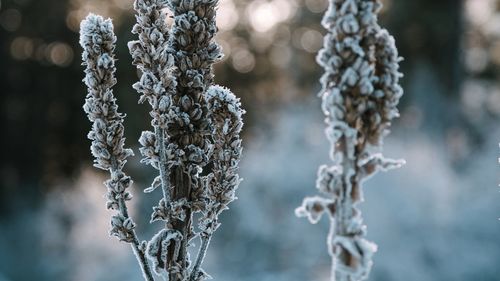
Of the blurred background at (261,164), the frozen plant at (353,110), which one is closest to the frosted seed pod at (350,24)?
the frozen plant at (353,110)

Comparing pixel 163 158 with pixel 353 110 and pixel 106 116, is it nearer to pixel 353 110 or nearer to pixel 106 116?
pixel 106 116

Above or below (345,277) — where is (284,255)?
above

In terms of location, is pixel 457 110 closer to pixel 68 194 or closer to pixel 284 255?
pixel 284 255

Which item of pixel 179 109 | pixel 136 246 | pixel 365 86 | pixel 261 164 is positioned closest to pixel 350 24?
pixel 365 86

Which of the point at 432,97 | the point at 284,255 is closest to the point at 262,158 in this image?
the point at 284,255

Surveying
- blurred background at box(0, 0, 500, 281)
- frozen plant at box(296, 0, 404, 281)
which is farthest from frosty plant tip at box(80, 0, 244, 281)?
blurred background at box(0, 0, 500, 281)

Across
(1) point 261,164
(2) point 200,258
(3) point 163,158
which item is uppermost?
(1) point 261,164

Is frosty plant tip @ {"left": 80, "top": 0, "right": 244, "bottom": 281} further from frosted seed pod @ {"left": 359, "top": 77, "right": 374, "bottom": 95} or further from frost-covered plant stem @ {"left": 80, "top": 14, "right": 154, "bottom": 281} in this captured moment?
frosted seed pod @ {"left": 359, "top": 77, "right": 374, "bottom": 95}
